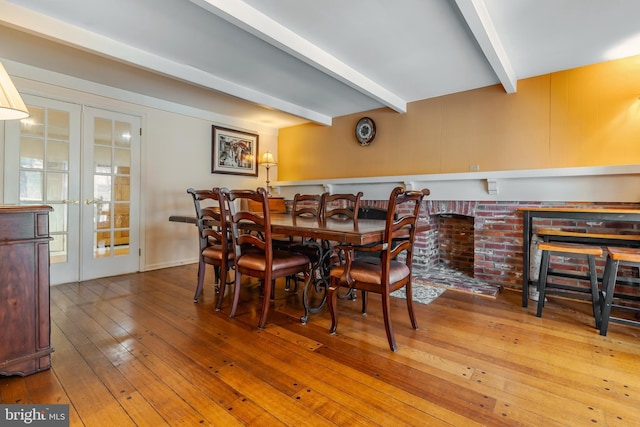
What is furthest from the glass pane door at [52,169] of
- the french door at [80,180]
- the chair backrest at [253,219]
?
the chair backrest at [253,219]

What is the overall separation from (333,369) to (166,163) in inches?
142

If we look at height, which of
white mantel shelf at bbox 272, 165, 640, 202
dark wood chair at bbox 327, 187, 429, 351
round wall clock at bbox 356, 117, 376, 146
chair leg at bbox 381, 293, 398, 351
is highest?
round wall clock at bbox 356, 117, 376, 146

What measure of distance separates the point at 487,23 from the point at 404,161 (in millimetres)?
2004

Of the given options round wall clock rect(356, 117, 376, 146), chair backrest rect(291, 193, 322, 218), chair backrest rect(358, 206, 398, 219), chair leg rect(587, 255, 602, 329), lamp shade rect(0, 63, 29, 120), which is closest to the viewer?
lamp shade rect(0, 63, 29, 120)

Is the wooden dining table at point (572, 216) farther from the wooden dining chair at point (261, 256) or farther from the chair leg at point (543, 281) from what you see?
the wooden dining chair at point (261, 256)

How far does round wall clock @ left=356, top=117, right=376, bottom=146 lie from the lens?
4.38 metres

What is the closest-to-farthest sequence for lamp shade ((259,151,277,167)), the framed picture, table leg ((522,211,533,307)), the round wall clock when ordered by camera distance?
1. table leg ((522,211,533,307))
2. the round wall clock
3. the framed picture
4. lamp shade ((259,151,277,167))

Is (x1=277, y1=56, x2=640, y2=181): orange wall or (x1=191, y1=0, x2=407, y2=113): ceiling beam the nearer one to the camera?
(x1=191, y1=0, x2=407, y2=113): ceiling beam

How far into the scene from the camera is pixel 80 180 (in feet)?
11.4

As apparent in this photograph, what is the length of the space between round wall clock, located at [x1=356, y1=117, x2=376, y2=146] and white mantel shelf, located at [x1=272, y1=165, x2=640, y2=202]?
61 centimetres

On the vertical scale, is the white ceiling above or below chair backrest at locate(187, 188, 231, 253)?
above

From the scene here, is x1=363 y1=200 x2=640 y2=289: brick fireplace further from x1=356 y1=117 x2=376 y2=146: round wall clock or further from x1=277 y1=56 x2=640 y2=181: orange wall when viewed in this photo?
x1=356 y1=117 x2=376 y2=146: round wall clock

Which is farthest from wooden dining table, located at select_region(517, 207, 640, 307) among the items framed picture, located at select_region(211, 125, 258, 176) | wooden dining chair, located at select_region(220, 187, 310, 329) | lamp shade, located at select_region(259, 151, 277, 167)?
framed picture, located at select_region(211, 125, 258, 176)

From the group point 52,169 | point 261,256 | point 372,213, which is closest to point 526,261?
point 372,213
